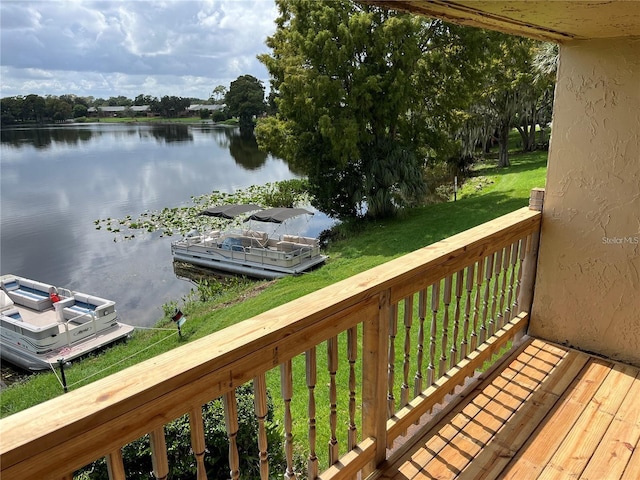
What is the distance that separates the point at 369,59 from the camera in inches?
516

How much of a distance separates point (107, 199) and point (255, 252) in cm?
1209

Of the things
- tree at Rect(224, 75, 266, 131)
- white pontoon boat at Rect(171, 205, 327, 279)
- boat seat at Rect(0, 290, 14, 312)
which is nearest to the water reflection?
tree at Rect(224, 75, 266, 131)

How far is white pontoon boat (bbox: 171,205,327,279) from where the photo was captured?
1255cm

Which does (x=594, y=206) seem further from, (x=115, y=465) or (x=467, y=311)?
(x=115, y=465)

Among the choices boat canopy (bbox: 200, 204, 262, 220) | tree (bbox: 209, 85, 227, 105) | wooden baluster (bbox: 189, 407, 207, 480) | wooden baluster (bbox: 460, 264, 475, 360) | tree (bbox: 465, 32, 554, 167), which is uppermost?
tree (bbox: 209, 85, 227, 105)

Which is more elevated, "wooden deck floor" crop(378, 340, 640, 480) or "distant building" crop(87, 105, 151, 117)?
"distant building" crop(87, 105, 151, 117)

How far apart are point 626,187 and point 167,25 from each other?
588 cm

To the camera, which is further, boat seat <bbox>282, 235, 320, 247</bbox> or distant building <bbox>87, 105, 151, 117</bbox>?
distant building <bbox>87, 105, 151, 117</bbox>

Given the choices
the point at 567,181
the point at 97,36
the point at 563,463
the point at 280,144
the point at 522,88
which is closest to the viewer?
the point at 563,463

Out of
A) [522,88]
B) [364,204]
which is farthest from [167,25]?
[522,88]

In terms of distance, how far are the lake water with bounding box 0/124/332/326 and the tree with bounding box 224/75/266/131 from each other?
30.3 ft

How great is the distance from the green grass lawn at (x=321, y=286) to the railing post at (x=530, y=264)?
6.75 feet

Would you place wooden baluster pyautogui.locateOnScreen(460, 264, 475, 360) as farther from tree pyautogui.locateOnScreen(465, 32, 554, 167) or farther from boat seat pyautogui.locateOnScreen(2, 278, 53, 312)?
tree pyautogui.locateOnScreen(465, 32, 554, 167)

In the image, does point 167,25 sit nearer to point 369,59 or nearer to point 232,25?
point 232,25
